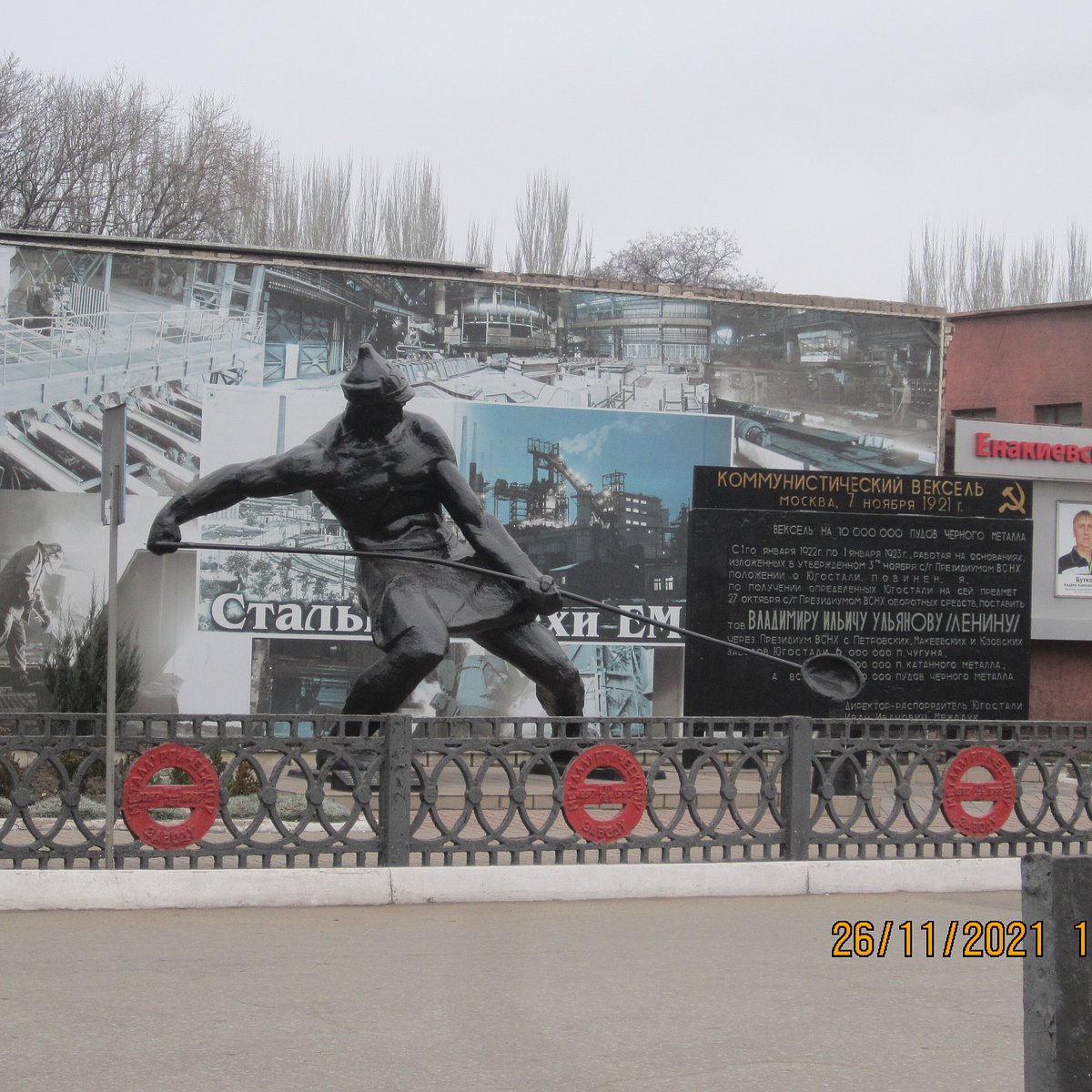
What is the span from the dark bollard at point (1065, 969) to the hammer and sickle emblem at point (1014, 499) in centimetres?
1067

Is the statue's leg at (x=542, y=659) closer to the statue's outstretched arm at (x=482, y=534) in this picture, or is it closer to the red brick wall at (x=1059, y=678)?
the statue's outstretched arm at (x=482, y=534)

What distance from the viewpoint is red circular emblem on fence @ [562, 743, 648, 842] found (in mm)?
8484

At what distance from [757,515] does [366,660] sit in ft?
20.5

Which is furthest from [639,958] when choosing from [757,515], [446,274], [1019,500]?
[446,274]

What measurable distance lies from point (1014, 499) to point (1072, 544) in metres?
5.55

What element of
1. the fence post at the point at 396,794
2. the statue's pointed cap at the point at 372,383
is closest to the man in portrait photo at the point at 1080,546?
the statue's pointed cap at the point at 372,383

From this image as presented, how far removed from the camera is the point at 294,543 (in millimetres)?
16953

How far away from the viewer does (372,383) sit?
9.83 meters

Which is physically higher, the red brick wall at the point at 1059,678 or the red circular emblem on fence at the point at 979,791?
the red brick wall at the point at 1059,678

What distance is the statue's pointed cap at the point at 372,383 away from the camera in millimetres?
9828

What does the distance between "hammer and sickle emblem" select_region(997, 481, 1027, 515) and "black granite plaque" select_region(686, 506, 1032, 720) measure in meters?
0.09

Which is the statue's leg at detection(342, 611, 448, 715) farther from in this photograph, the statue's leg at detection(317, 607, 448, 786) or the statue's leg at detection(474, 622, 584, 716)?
the statue's leg at detection(474, 622, 584, 716)

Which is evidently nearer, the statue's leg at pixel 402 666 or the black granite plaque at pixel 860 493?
the statue's leg at pixel 402 666

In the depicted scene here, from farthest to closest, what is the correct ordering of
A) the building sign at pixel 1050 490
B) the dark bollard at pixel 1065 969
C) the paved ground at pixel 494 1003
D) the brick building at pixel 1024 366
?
Answer: the brick building at pixel 1024 366 → the building sign at pixel 1050 490 → the paved ground at pixel 494 1003 → the dark bollard at pixel 1065 969
